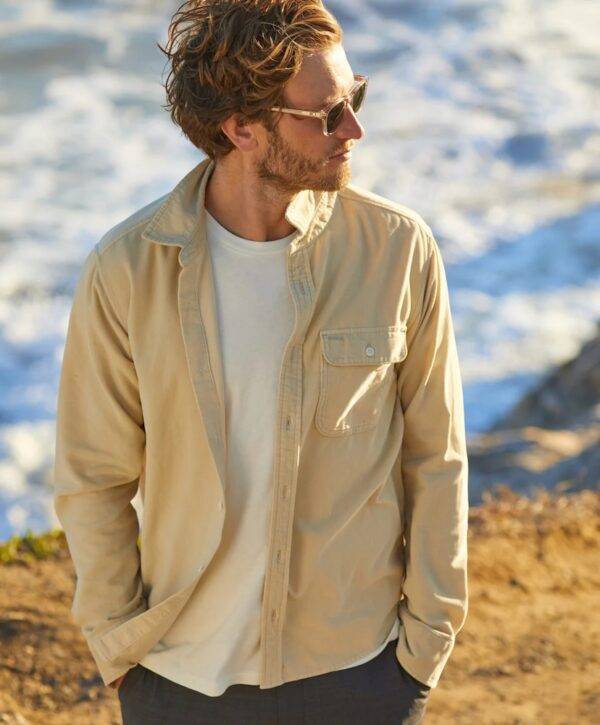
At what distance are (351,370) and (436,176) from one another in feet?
40.3

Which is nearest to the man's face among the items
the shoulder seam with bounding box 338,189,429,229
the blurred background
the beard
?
the beard

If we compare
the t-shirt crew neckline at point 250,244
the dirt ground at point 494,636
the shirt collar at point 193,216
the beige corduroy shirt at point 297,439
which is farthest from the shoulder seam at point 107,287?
the dirt ground at point 494,636

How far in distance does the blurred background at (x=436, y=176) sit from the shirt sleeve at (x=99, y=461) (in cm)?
398

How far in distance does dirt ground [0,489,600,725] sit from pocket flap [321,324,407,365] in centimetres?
210

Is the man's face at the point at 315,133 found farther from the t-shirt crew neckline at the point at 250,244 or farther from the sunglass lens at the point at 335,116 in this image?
the t-shirt crew neckline at the point at 250,244

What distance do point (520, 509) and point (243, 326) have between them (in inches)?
128

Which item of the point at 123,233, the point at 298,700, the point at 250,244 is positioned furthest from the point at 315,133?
the point at 298,700

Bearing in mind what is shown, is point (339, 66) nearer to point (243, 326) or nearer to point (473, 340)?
point (243, 326)

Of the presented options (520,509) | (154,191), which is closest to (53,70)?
(154,191)

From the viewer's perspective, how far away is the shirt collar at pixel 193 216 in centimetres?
265

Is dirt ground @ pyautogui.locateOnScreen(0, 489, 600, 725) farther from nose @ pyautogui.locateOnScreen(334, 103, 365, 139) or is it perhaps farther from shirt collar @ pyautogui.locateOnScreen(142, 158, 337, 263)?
nose @ pyautogui.locateOnScreen(334, 103, 365, 139)

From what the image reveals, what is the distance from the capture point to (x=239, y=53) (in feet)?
8.64

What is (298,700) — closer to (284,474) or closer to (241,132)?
(284,474)

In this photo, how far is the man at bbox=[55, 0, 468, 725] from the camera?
2.66 m
